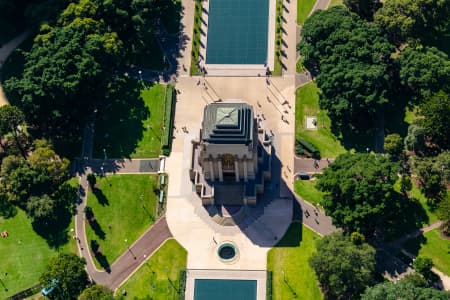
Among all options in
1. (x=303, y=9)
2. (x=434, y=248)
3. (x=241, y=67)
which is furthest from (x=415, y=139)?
(x=303, y=9)

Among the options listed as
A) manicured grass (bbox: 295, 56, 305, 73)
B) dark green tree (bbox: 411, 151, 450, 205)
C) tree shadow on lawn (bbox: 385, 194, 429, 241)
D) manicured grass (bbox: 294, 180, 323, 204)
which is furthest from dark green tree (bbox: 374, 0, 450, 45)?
manicured grass (bbox: 294, 180, 323, 204)

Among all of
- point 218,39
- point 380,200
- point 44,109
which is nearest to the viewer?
point 380,200

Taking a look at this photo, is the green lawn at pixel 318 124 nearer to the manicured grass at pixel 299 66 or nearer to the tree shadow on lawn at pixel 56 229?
the manicured grass at pixel 299 66

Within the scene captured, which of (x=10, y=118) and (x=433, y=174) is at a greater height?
(x=10, y=118)

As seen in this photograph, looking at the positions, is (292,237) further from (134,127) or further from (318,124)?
(134,127)

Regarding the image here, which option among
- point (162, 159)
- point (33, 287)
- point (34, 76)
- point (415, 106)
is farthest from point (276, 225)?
point (34, 76)

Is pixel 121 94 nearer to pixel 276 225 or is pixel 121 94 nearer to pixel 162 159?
pixel 162 159

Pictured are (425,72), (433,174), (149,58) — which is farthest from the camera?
(149,58)
